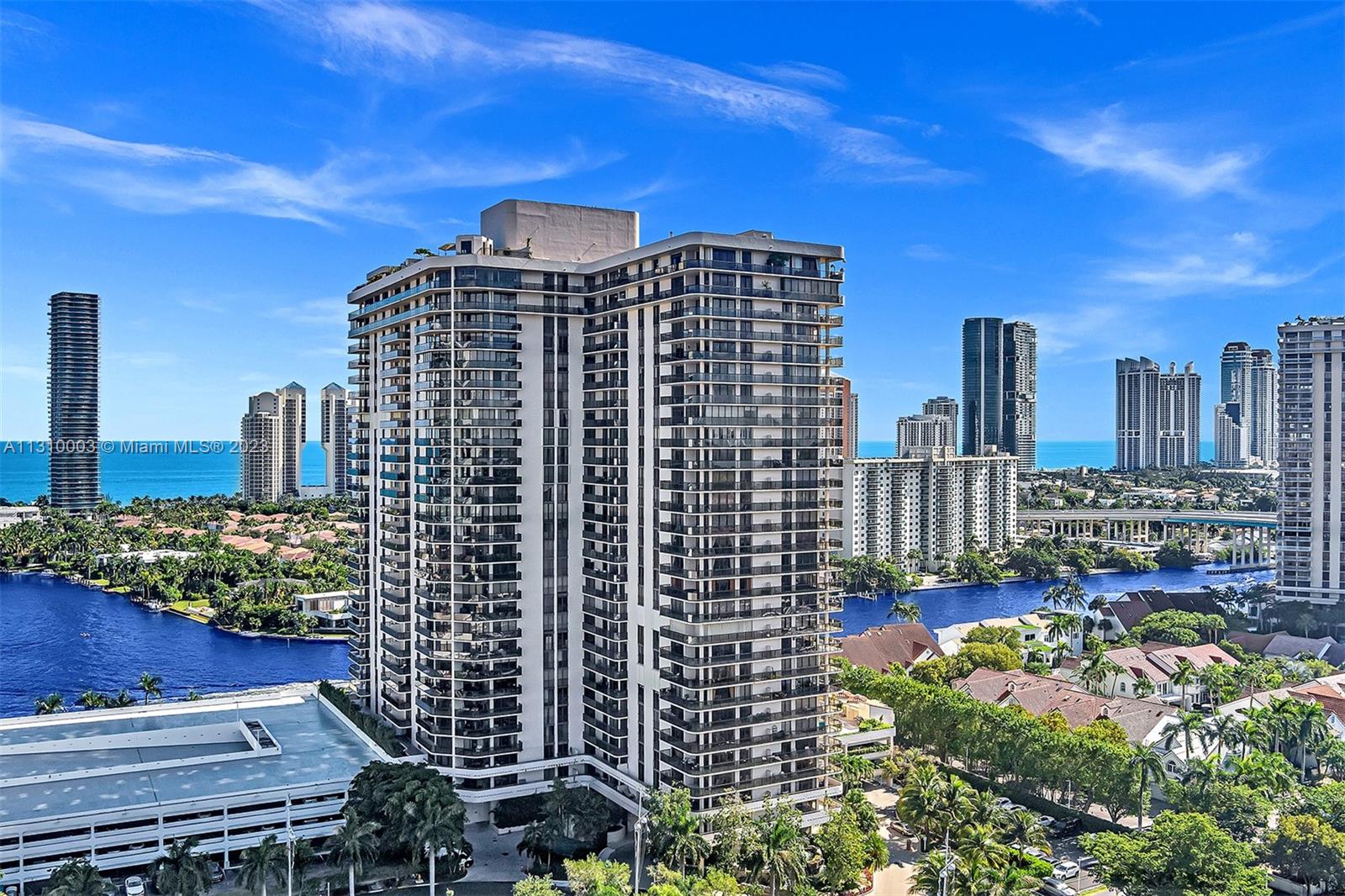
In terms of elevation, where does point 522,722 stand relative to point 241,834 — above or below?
above

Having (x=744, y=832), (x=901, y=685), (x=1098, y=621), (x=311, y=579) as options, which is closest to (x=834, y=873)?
(x=744, y=832)

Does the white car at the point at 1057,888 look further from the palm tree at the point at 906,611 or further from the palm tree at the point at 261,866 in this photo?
the palm tree at the point at 906,611

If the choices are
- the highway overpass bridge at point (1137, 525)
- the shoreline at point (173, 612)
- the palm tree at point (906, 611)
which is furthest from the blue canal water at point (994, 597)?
the shoreline at point (173, 612)

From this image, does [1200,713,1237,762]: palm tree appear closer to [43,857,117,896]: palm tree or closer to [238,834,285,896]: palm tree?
[238,834,285,896]: palm tree

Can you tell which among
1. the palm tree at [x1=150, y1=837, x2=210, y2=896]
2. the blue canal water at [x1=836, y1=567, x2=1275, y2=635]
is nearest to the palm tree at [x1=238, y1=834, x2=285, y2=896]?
the palm tree at [x1=150, y1=837, x2=210, y2=896]

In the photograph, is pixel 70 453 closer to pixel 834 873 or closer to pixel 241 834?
pixel 241 834
